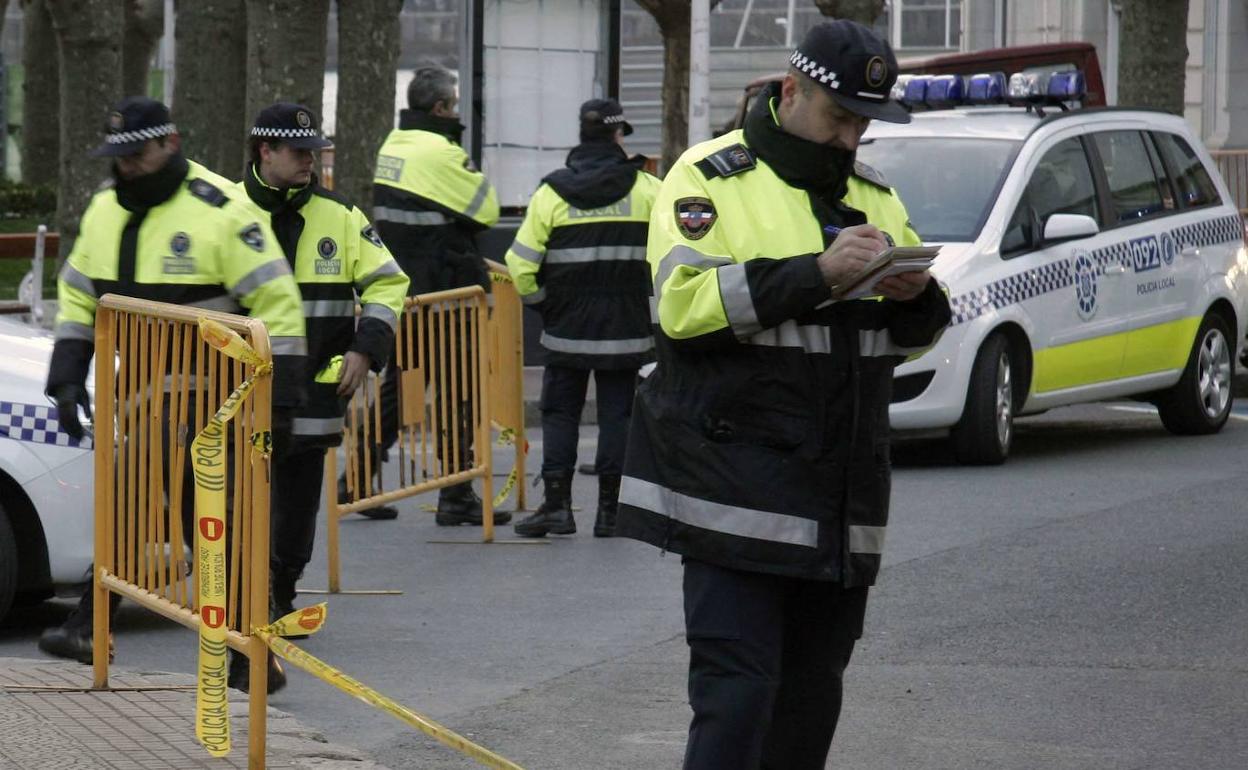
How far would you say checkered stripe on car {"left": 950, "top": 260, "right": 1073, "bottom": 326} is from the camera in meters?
10.7

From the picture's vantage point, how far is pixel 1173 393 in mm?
12328

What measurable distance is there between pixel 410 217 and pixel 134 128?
3792 millimetres

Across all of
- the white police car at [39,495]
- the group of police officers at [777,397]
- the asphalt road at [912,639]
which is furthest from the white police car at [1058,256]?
the group of police officers at [777,397]

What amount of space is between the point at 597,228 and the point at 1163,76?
30.7 feet

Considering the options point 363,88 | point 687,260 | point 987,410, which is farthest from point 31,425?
point 363,88

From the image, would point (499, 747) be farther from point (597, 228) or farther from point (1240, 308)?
point (1240, 308)

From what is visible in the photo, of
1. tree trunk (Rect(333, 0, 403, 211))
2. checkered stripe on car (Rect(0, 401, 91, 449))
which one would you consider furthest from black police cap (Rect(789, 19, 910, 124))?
tree trunk (Rect(333, 0, 403, 211))

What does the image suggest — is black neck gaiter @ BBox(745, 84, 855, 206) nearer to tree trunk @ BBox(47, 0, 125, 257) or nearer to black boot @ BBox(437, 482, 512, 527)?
black boot @ BBox(437, 482, 512, 527)

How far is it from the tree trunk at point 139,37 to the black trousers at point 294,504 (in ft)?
76.3

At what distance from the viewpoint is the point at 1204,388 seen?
12.4 metres

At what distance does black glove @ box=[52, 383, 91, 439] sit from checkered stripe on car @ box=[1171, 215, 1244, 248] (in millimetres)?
7701

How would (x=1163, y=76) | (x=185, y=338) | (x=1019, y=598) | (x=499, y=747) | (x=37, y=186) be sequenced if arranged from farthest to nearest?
1. (x=37, y=186)
2. (x=1163, y=76)
3. (x=1019, y=598)
4. (x=499, y=747)
5. (x=185, y=338)

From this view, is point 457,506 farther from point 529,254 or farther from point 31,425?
point 31,425

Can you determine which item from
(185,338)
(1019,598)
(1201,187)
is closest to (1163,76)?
(1201,187)
